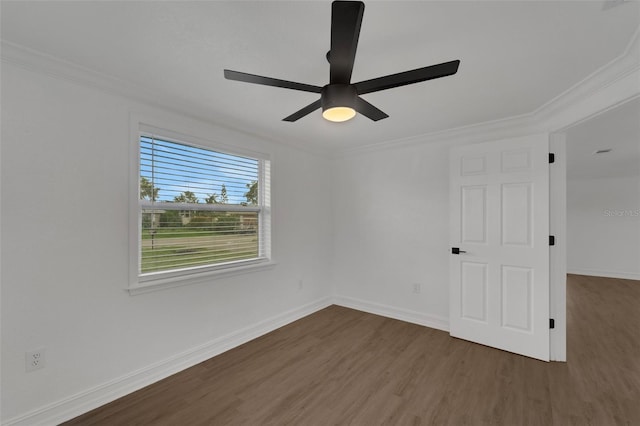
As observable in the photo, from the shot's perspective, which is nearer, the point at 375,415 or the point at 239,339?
the point at 375,415

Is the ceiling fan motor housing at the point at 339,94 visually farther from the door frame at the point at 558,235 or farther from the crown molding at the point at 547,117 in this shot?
the door frame at the point at 558,235

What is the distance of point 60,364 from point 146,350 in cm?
53

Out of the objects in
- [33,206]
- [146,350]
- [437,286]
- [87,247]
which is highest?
[33,206]


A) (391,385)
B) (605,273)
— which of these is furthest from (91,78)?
(605,273)

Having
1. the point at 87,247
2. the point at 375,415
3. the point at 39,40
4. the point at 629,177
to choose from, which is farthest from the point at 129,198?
the point at 629,177

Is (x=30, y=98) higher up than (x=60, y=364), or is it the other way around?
(x=30, y=98)

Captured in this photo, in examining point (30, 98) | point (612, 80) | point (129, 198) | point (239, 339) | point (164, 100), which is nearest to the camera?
point (30, 98)

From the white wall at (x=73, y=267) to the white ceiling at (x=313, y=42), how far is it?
0.37 metres

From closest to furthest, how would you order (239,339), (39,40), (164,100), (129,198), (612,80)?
(39,40), (612,80), (129,198), (164,100), (239,339)

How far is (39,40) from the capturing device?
1576 mm

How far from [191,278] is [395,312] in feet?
8.40

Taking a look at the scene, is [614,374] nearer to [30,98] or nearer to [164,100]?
[164,100]

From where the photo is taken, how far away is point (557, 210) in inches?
100

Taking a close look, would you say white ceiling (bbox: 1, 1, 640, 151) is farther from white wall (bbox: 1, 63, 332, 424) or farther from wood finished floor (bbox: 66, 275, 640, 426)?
wood finished floor (bbox: 66, 275, 640, 426)
